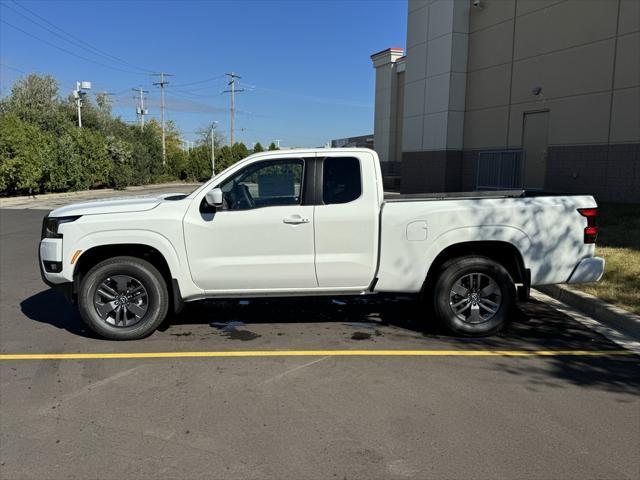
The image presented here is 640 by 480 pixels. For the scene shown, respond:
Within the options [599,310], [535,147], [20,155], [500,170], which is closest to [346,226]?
[599,310]

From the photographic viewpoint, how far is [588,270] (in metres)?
5.51

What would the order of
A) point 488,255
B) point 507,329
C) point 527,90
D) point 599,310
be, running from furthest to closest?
point 527,90 → point 599,310 → point 507,329 → point 488,255

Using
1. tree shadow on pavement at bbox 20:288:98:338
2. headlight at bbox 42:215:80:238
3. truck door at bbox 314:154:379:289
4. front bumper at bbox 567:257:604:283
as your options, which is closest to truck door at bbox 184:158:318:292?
truck door at bbox 314:154:379:289

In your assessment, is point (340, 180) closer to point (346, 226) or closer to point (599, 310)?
point (346, 226)

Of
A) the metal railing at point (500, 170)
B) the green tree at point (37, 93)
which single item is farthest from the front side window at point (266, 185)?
the green tree at point (37, 93)

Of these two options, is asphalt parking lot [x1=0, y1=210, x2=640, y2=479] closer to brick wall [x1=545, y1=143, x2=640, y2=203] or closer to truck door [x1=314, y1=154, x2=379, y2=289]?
truck door [x1=314, y1=154, x2=379, y2=289]

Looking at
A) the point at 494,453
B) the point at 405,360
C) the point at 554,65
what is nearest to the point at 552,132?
the point at 554,65

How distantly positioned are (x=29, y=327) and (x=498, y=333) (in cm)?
533

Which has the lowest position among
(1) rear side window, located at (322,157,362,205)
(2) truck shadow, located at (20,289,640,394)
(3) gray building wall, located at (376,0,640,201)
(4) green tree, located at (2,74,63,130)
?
(2) truck shadow, located at (20,289,640,394)

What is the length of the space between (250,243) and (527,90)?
16097mm

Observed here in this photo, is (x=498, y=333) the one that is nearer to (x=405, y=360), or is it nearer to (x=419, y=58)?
(x=405, y=360)

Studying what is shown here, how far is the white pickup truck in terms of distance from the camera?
537 cm

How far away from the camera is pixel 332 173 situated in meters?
5.55

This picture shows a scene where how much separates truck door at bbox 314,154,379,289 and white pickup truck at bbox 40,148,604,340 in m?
0.01
